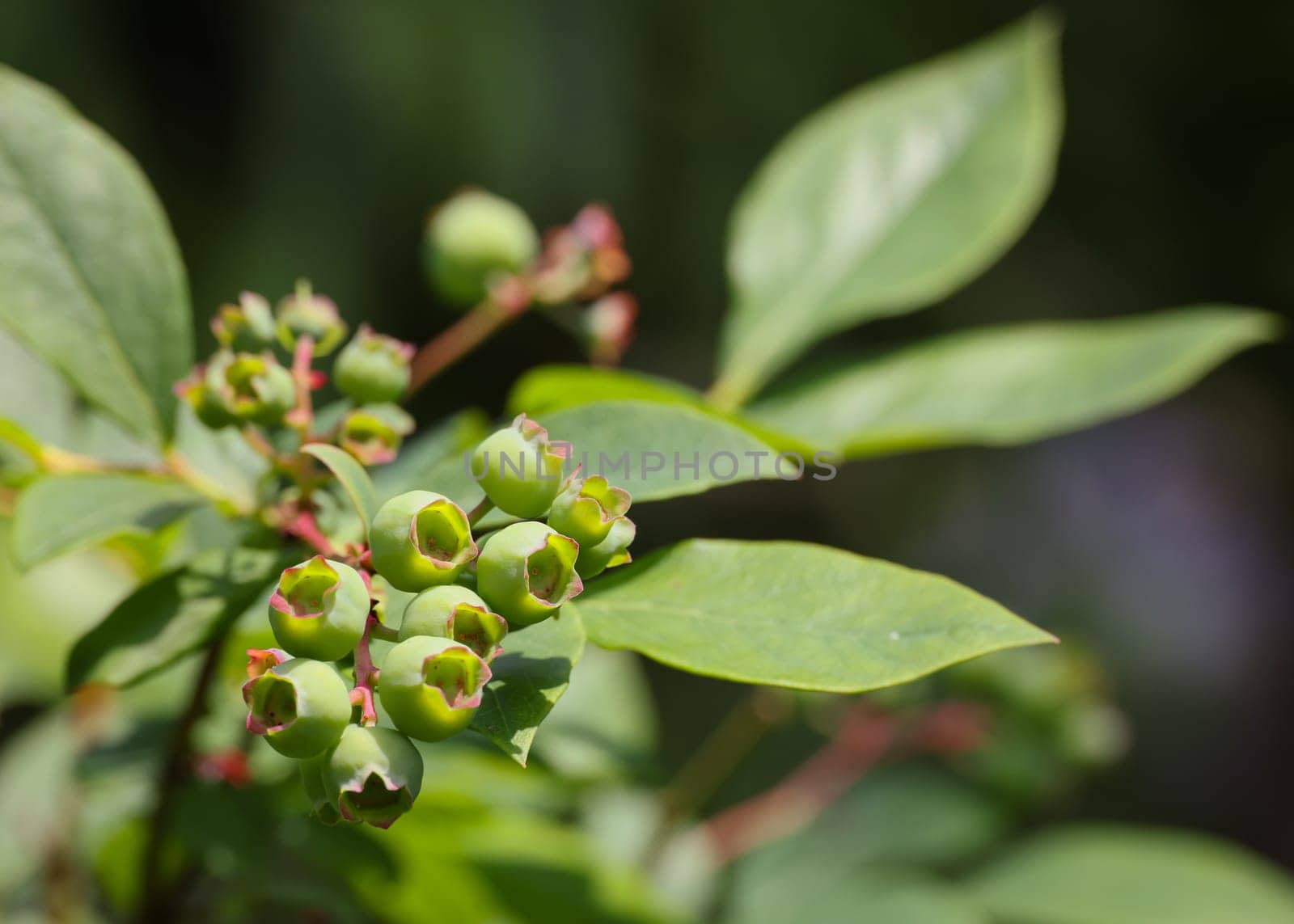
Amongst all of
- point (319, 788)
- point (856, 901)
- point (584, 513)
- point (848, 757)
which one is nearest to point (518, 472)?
point (584, 513)

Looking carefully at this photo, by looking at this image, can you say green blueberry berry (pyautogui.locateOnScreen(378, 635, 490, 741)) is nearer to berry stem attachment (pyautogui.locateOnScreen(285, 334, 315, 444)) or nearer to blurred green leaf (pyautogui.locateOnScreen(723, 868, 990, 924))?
berry stem attachment (pyautogui.locateOnScreen(285, 334, 315, 444))

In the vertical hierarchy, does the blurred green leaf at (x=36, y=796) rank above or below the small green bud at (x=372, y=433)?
below

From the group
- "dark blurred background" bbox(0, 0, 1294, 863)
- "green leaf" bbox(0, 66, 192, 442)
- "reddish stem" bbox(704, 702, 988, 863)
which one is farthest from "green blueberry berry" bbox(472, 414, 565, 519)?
"dark blurred background" bbox(0, 0, 1294, 863)

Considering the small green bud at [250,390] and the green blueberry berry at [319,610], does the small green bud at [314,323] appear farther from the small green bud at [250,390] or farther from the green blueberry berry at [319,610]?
the green blueberry berry at [319,610]

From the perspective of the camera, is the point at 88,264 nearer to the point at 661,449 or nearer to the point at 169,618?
the point at 169,618

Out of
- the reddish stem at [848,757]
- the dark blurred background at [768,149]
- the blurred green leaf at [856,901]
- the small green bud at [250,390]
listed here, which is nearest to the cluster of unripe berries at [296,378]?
the small green bud at [250,390]
